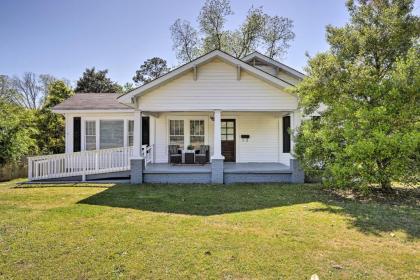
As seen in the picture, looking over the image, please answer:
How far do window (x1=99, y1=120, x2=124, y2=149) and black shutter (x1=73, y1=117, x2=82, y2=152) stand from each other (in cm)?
100

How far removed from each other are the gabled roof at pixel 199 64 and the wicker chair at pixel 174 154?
147 inches

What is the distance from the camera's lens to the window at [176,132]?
14086mm

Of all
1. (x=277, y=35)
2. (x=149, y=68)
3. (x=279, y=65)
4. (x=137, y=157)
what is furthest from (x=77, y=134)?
(x=149, y=68)

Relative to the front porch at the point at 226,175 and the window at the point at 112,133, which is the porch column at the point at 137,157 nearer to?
the front porch at the point at 226,175

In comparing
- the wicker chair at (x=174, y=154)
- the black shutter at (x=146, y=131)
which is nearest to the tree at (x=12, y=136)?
the black shutter at (x=146, y=131)

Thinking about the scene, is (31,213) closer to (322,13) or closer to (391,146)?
(391,146)

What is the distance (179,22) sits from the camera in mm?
30938

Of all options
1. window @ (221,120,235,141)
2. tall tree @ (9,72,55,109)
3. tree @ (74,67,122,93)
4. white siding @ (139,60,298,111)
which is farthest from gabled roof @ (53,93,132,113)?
tall tree @ (9,72,55,109)

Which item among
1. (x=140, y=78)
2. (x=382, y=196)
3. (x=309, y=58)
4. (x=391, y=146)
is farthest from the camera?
(x=140, y=78)

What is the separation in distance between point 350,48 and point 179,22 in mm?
25728

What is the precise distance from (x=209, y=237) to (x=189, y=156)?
8512mm

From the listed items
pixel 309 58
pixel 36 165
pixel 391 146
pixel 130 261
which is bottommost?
pixel 130 261

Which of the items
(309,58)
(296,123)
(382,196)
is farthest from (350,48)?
(382,196)

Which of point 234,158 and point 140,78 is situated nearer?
point 234,158
